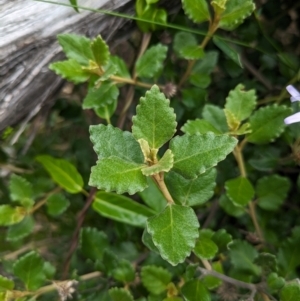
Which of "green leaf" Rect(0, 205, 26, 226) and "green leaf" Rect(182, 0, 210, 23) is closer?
"green leaf" Rect(182, 0, 210, 23)

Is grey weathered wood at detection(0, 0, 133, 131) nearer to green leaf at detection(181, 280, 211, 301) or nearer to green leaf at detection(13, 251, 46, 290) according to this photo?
green leaf at detection(13, 251, 46, 290)

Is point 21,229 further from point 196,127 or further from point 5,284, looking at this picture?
point 196,127

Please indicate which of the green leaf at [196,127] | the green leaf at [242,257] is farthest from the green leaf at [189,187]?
the green leaf at [242,257]

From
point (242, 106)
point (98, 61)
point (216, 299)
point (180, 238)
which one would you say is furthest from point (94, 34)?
point (216, 299)

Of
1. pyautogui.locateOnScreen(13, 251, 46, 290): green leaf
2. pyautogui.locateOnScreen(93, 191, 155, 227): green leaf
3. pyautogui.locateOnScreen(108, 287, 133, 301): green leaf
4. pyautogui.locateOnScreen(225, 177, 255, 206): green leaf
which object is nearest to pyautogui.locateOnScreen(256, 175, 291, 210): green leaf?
pyautogui.locateOnScreen(225, 177, 255, 206): green leaf

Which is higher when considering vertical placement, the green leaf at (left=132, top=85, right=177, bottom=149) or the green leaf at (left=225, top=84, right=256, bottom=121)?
the green leaf at (left=132, top=85, right=177, bottom=149)

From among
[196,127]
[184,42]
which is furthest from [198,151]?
[184,42]
